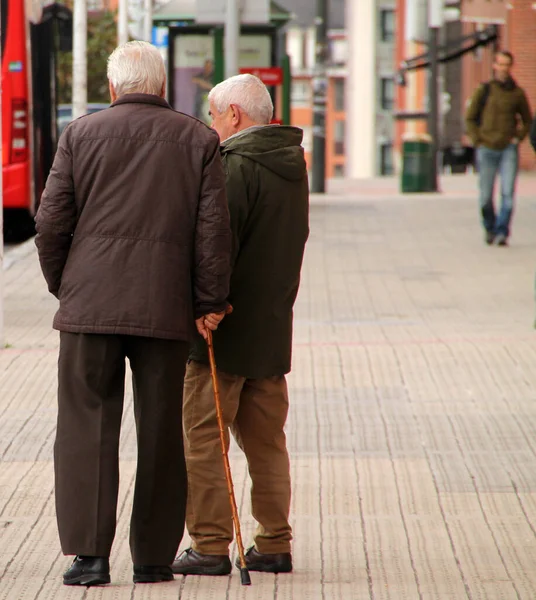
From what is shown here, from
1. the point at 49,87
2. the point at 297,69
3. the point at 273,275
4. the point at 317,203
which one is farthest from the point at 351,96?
the point at 273,275

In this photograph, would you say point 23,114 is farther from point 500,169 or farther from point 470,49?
point 470,49

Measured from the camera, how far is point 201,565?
4727 millimetres

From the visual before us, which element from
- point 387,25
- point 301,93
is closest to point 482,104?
point 387,25

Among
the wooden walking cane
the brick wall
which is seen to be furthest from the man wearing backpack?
the brick wall

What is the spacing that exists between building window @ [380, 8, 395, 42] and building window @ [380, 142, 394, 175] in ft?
24.8

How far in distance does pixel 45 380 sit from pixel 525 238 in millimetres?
9444

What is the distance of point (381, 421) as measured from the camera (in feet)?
23.3

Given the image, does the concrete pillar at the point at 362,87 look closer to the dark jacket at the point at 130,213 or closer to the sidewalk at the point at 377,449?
the sidewalk at the point at 377,449

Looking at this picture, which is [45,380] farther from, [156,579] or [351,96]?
[351,96]

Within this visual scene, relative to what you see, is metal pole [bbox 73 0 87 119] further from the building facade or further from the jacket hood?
the jacket hood

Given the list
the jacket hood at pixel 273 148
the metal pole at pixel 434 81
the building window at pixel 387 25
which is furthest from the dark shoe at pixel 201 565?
the building window at pixel 387 25

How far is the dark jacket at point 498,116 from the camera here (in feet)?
47.9

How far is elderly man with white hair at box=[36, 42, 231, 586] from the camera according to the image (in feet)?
14.4

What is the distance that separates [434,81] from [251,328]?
23086 mm
